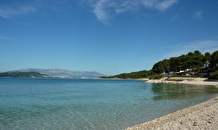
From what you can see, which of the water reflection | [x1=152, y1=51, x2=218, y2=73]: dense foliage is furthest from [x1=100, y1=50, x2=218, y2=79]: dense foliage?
the water reflection

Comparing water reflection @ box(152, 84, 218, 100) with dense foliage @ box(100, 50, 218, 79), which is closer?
water reflection @ box(152, 84, 218, 100)

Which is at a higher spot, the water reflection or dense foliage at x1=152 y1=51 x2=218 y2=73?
dense foliage at x1=152 y1=51 x2=218 y2=73

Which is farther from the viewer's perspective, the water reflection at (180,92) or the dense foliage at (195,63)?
the dense foliage at (195,63)

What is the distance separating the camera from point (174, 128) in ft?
27.6

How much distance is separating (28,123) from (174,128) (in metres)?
9.52

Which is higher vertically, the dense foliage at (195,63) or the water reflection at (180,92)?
the dense foliage at (195,63)

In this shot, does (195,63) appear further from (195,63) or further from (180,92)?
(180,92)

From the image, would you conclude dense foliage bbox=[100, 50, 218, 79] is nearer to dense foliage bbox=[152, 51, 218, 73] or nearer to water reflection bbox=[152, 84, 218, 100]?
dense foliage bbox=[152, 51, 218, 73]

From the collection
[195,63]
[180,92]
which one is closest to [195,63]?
[195,63]

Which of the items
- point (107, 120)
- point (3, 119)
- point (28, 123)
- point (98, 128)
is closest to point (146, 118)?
point (107, 120)

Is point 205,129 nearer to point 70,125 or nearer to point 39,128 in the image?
point 70,125

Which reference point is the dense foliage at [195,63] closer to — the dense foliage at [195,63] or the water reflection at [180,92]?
the dense foliage at [195,63]

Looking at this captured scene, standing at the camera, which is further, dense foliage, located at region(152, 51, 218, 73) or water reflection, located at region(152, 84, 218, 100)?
dense foliage, located at region(152, 51, 218, 73)

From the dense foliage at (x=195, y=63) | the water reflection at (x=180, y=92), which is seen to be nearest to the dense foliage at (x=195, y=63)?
the dense foliage at (x=195, y=63)
